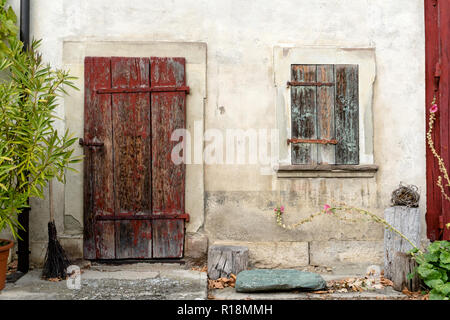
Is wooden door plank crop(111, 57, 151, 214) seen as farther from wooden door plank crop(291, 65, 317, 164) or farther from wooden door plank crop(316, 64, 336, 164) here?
wooden door plank crop(316, 64, 336, 164)

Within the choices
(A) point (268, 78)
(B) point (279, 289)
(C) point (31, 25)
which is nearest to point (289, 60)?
(A) point (268, 78)

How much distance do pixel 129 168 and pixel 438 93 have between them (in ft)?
10.7

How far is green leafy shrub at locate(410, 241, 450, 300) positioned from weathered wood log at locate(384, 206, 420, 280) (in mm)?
387

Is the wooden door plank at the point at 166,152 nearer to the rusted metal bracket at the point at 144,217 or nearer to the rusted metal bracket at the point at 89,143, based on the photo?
the rusted metal bracket at the point at 144,217

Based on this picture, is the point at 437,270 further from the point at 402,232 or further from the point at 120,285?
the point at 120,285

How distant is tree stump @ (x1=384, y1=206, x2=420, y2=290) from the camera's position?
4238 millimetres

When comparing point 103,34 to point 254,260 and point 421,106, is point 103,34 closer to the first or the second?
point 254,260

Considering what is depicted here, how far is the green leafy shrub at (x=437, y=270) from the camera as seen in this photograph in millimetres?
3629

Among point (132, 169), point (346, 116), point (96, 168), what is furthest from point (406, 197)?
point (96, 168)

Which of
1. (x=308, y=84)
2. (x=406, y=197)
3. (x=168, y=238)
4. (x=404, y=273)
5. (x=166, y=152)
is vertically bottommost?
(x=404, y=273)

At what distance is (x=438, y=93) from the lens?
4.60 meters

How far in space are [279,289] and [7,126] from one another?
272 centimetres

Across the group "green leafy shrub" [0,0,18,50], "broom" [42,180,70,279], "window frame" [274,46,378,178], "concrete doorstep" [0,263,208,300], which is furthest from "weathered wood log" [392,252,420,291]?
"green leafy shrub" [0,0,18,50]

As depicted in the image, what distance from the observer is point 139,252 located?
4.53 m
